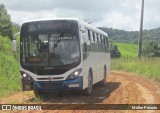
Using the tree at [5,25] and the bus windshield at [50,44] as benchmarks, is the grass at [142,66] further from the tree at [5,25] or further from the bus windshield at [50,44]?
the bus windshield at [50,44]

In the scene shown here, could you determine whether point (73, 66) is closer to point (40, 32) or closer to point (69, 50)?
point (69, 50)

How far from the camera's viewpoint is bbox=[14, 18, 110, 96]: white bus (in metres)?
17.7

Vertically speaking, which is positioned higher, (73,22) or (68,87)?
(73,22)

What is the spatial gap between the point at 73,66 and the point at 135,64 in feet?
93.8

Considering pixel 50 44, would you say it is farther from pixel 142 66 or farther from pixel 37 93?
pixel 142 66

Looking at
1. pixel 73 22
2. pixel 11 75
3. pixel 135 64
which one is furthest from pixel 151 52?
pixel 73 22

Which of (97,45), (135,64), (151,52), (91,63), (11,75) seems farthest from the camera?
(151,52)

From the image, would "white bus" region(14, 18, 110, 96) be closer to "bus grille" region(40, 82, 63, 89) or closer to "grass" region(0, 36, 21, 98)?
"bus grille" region(40, 82, 63, 89)

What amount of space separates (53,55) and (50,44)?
18.6 inches

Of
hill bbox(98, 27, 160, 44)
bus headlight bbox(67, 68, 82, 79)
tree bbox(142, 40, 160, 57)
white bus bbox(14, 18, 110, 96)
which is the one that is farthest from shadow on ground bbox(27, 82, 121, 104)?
hill bbox(98, 27, 160, 44)

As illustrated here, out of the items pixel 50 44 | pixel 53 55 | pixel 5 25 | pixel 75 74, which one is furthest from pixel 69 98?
pixel 5 25

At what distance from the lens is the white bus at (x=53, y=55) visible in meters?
17.7

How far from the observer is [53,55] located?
701 inches

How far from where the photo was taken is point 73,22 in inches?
711
